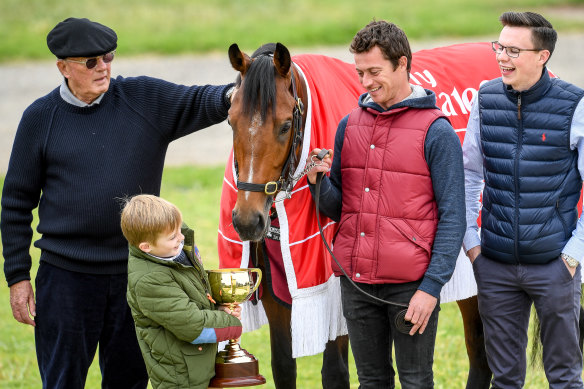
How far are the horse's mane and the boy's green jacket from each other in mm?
587

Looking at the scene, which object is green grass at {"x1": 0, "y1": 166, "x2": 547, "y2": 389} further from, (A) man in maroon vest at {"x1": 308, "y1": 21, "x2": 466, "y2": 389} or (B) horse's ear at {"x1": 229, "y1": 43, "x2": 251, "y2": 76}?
(B) horse's ear at {"x1": 229, "y1": 43, "x2": 251, "y2": 76}

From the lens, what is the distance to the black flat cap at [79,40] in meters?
3.41

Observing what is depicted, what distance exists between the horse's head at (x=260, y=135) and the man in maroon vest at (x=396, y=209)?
188 millimetres

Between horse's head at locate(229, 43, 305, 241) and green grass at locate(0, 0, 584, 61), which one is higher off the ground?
green grass at locate(0, 0, 584, 61)

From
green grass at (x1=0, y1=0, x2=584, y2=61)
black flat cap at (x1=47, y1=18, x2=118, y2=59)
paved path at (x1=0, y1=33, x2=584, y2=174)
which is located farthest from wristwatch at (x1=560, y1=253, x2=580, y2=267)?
green grass at (x1=0, y1=0, x2=584, y2=61)

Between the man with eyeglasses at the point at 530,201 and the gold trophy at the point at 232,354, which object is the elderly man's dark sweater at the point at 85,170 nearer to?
the gold trophy at the point at 232,354

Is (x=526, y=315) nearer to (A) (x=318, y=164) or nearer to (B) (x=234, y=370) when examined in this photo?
(A) (x=318, y=164)

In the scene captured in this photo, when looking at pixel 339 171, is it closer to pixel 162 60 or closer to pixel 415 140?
pixel 415 140

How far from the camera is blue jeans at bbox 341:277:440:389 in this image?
312cm

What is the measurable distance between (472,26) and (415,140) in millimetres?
14229

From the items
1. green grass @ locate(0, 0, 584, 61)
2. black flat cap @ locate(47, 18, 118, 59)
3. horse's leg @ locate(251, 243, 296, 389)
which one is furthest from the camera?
green grass @ locate(0, 0, 584, 61)

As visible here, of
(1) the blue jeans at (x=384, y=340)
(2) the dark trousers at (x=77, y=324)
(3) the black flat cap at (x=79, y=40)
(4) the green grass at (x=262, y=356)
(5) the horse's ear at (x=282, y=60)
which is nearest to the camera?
(1) the blue jeans at (x=384, y=340)

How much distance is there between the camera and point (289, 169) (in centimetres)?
335

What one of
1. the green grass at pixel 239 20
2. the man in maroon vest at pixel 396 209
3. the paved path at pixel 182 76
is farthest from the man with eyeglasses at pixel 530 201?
the green grass at pixel 239 20
